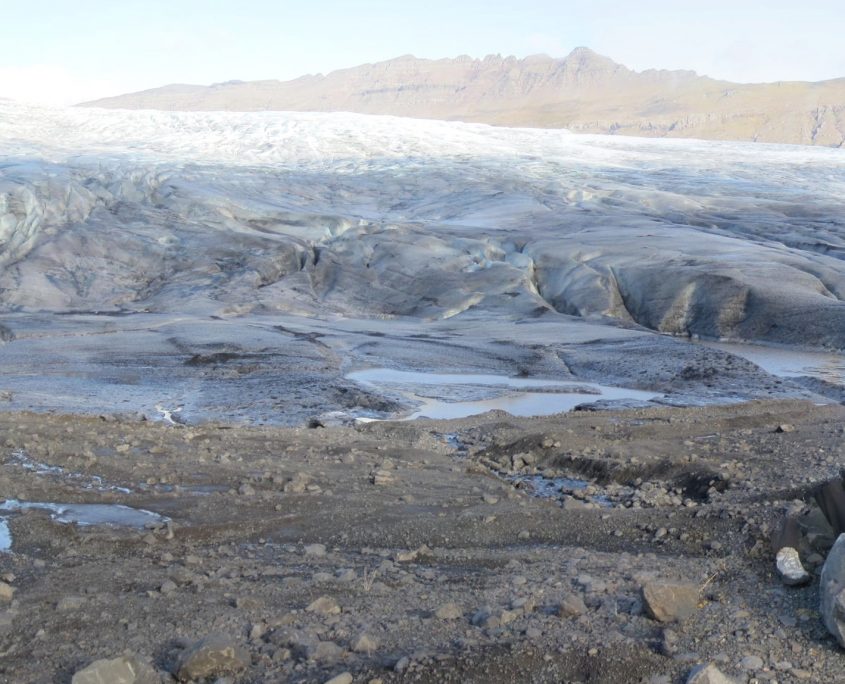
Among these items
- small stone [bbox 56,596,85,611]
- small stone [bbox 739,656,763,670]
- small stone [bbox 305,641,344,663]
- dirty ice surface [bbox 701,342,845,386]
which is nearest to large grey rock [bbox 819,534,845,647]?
small stone [bbox 739,656,763,670]

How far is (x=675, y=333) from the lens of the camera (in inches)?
946

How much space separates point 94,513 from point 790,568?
4714 millimetres

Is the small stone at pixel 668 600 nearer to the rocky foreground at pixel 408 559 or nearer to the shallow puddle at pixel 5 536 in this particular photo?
the rocky foreground at pixel 408 559

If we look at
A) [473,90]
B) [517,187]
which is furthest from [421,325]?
[473,90]

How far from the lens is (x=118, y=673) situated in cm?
406

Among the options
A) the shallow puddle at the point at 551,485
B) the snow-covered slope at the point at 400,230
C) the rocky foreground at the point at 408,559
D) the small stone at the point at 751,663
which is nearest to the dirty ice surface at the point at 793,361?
the snow-covered slope at the point at 400,230

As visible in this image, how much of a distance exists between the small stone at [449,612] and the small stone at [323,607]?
18.6 inches

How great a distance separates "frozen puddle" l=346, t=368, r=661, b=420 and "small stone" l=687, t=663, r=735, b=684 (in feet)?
32.6

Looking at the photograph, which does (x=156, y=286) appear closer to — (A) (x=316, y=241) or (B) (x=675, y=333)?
(A) (x=316, y=241)

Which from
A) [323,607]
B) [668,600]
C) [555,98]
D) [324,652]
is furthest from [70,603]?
[555,98]

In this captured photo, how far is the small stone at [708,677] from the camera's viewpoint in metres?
3.79

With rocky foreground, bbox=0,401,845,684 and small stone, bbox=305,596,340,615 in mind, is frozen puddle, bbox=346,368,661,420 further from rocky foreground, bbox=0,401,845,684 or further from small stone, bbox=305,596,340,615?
small stone, bbox=305,596,340,615

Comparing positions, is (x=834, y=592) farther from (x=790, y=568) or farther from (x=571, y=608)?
(x=571, y=608)

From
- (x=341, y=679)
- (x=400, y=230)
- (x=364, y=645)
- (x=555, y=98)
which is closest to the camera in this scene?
(x=341, y=679)
